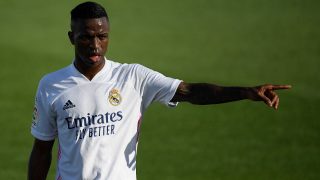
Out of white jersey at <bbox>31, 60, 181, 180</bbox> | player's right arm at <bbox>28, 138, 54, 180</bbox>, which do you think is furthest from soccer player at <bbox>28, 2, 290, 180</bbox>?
player's right arm at <bbox>28, 138, 54, 180</bbox>

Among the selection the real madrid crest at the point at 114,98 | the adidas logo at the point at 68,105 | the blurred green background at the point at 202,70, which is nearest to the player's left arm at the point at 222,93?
the real madrid crest at the point at 114,98

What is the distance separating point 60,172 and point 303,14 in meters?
15.4

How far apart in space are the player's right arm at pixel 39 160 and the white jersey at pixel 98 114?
127mm

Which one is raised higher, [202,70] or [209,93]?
[209,93]

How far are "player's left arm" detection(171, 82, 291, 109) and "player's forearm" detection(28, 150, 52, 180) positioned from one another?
1014mm

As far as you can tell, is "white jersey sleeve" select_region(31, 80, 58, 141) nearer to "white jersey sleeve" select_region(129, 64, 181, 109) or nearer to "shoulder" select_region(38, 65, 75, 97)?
"shoulder" select_region(38, 65, 75, 97)

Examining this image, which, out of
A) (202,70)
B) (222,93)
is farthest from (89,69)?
(202,70)

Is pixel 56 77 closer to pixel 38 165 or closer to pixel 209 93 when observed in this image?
pixel 38 165

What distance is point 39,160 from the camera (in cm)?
621

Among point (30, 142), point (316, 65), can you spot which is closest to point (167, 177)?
point (30, 142)

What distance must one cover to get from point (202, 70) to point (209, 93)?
10.9 m

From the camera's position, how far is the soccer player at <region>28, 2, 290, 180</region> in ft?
19.0

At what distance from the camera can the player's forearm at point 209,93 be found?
18.7 ft

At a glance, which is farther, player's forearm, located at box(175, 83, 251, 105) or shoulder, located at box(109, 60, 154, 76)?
shoulder, located at box(109, 60, 154, 76)
